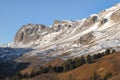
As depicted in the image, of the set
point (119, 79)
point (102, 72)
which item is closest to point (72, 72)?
point (102, 72)

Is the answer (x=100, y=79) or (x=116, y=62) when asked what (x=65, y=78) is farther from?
(x=100, y=79)

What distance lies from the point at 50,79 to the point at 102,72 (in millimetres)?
30183

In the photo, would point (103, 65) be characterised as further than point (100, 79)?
Yes

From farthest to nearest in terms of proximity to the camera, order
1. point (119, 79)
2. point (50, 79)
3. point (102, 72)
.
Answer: point (50, 79), point (102, 72), point (119, 79)

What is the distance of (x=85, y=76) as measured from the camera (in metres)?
179

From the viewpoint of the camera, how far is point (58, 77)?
19538 centimetres

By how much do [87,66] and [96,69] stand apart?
541 inches

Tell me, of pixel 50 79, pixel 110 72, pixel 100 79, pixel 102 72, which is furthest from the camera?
pixel 50 79

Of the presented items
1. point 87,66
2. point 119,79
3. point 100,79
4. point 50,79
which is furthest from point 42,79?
point 119,79

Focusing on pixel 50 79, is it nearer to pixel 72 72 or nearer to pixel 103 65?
pixel 72 72

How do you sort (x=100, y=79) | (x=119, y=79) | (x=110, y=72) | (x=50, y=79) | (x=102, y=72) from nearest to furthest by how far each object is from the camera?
(x=119, y=79)
(x=100, y=79)
(x=110, y=72)
(x=102, y=72)
(x=50, y=79)

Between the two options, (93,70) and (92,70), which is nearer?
(93,70)

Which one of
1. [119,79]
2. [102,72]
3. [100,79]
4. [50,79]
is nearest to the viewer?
[119,79]

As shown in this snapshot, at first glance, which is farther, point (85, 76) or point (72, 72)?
point (72, 72)
